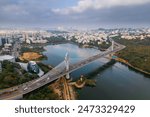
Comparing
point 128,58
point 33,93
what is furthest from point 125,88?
point 128,58

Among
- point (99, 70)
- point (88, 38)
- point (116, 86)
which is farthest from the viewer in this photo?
point (88, 38)

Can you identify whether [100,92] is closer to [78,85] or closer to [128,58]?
[78,85]

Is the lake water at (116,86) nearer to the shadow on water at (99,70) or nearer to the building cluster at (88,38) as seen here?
the shadow on water at (99,70)

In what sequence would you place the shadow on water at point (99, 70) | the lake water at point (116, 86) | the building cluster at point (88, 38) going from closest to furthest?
1. the lake water at point (116, 86)
2. the shadow on water at point (99, 70)
3. the building cluster at point (88, 38)

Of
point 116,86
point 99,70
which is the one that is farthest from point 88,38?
point 116,86

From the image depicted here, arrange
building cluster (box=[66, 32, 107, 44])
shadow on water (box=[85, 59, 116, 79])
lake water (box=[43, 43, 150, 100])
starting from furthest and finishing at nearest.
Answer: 1. building cluster (box=[66, 32, 107, 44])
2. shadow on water (box=[85, 59, 116, 79])
3. lake water (box=[43, 43, 150, 100])

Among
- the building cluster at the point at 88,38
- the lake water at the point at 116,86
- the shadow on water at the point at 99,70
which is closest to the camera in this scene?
the lake water at the point at 116,86

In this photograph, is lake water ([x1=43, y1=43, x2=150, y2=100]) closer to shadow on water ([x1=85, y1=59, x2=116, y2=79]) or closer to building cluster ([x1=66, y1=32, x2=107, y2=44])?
shadow on water ([x1=85, y1=59, x2=116, y2=79])

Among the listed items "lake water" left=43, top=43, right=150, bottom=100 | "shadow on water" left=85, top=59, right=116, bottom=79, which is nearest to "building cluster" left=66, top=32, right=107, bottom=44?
"shadow on water" left=85, top=59, right=116, bottom=79

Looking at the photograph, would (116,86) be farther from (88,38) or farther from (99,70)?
(88,38)

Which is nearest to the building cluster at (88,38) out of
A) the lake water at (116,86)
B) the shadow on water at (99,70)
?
the shadow on water at (99,70)

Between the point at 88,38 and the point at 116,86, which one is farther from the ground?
the point at 88,38
